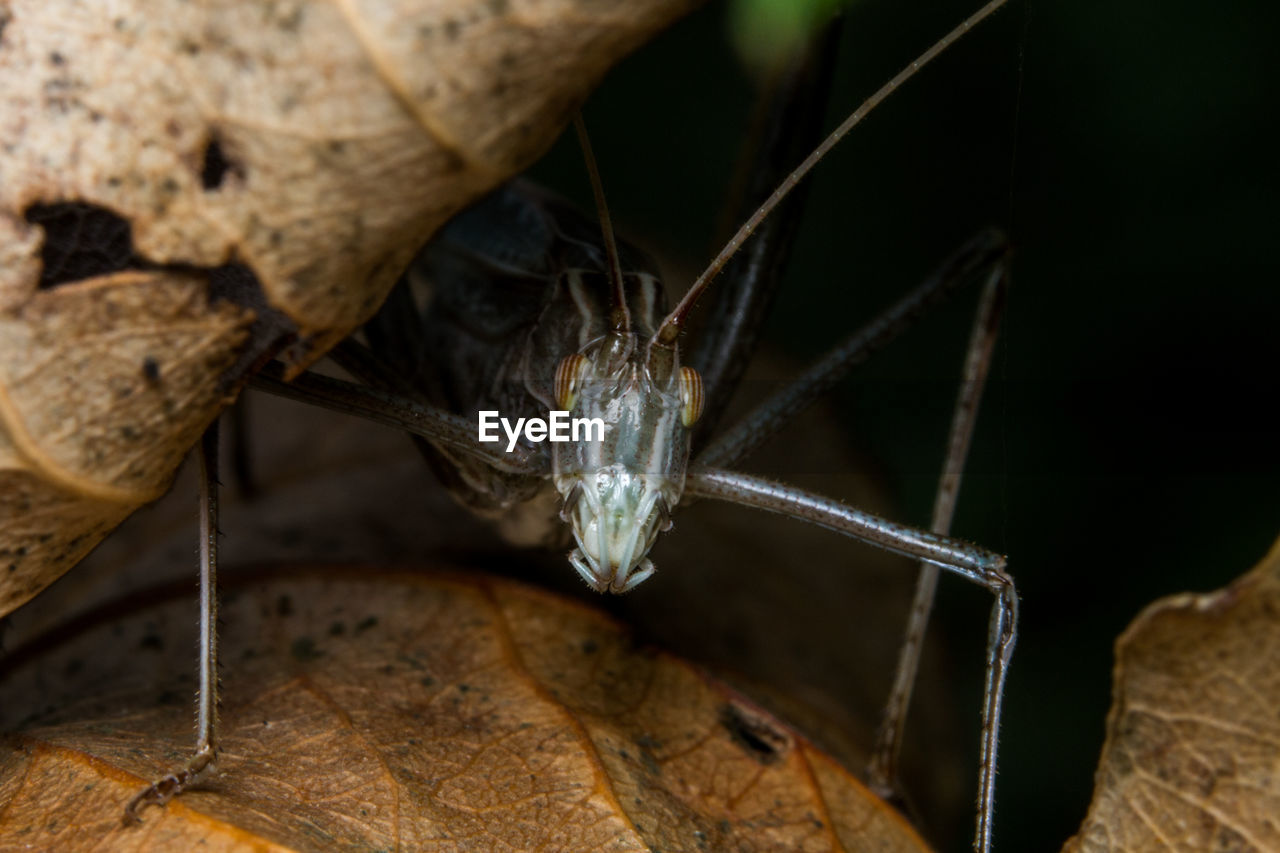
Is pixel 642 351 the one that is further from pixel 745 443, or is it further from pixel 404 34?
pixel 404 34

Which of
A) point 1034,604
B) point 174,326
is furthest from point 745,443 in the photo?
point 174,326

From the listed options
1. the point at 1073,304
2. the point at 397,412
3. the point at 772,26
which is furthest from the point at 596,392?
the point at 1073,304

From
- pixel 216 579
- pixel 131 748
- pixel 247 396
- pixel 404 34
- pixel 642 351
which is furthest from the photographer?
pixel 247 396

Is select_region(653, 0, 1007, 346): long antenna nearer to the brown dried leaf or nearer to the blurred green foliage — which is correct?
the blurred green foliage

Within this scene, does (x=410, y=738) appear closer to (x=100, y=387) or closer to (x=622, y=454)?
(x=622, y=454)

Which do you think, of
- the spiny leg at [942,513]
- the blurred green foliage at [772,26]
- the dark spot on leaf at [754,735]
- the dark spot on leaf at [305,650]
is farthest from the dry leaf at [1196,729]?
the blurred green foliage at [772,26]

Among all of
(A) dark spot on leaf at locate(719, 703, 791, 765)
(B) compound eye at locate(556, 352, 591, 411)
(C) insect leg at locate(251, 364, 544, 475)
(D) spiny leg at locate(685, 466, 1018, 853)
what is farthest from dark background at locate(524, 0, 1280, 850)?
(C) insect leg at locate(251, 364, 544, 475)

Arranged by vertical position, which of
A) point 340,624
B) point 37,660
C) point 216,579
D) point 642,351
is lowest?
point 37,660

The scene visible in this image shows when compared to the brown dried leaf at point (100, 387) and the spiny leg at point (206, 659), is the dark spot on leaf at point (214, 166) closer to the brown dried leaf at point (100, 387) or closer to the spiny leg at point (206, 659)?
the brown dried leaf at point (100, 387)
